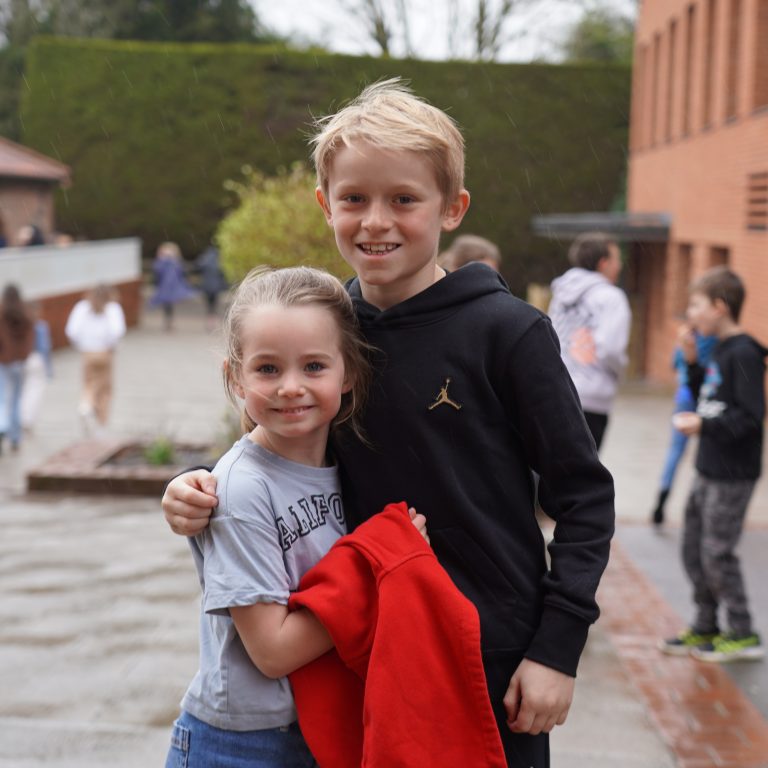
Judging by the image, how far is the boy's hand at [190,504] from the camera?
205cm

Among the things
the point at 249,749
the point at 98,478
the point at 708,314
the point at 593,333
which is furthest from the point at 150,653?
the point at 98,478

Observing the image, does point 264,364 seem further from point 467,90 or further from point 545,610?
point 467,90

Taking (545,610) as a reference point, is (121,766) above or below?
below

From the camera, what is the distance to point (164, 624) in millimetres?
6199

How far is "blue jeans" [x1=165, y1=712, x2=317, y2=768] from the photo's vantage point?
2113mm

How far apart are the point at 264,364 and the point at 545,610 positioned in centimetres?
64

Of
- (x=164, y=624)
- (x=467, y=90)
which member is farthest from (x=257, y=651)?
(x=467, y=90)

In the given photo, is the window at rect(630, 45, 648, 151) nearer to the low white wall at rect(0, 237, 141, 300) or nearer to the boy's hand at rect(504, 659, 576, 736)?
the low white wall at rect(0, 237, 141, 300)

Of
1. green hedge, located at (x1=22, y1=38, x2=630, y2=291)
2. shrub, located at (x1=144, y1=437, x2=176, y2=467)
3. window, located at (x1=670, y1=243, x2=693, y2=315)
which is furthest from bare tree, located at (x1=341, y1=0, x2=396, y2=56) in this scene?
shrub, located at (x1=144, y1=437, x2=176, y2=467)

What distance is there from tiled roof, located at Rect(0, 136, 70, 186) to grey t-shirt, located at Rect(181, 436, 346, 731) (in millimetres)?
24679

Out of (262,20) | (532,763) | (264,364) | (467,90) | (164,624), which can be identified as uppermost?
(262,20)

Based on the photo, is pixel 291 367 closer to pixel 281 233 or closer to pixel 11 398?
pixel 281 233

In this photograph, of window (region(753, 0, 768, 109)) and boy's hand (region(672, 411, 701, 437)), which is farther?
window (region(753, 0, 768, 109))

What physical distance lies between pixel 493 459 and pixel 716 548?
13.0 ft
